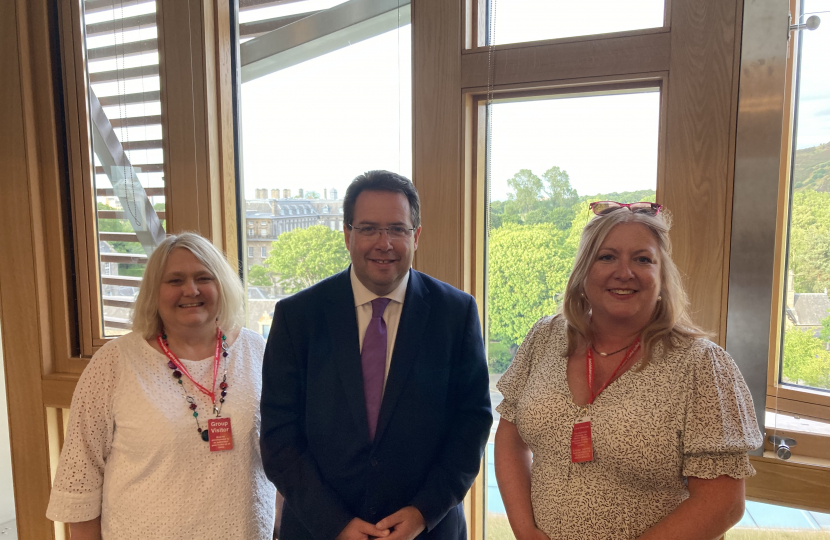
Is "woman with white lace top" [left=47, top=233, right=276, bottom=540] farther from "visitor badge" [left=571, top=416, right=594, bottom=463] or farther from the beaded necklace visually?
"visitor badge" [left=571, top=416, right=594, bottom=463]

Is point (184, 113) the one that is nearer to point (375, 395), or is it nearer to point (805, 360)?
point (375, 395)

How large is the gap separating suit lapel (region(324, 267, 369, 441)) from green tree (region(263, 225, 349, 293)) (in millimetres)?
940

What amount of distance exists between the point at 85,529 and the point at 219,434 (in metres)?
0.55

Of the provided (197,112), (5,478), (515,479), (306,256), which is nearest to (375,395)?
(515,479)

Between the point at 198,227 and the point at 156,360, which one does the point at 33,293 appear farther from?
the point at 156,360

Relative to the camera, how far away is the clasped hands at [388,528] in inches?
58.2

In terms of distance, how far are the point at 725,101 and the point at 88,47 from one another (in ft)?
9.75

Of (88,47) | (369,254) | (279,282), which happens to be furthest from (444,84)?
(88,47)

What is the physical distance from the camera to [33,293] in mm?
2801

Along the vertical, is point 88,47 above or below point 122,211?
above

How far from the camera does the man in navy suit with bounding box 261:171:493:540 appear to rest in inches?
59.4

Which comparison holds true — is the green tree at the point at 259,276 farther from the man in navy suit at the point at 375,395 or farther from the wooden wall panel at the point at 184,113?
the man in navy suit at the point at 375,395

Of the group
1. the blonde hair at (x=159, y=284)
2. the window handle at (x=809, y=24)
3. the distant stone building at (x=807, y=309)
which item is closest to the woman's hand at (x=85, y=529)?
the blonde hair at (x=159, y=284)

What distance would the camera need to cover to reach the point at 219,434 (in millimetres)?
1672
